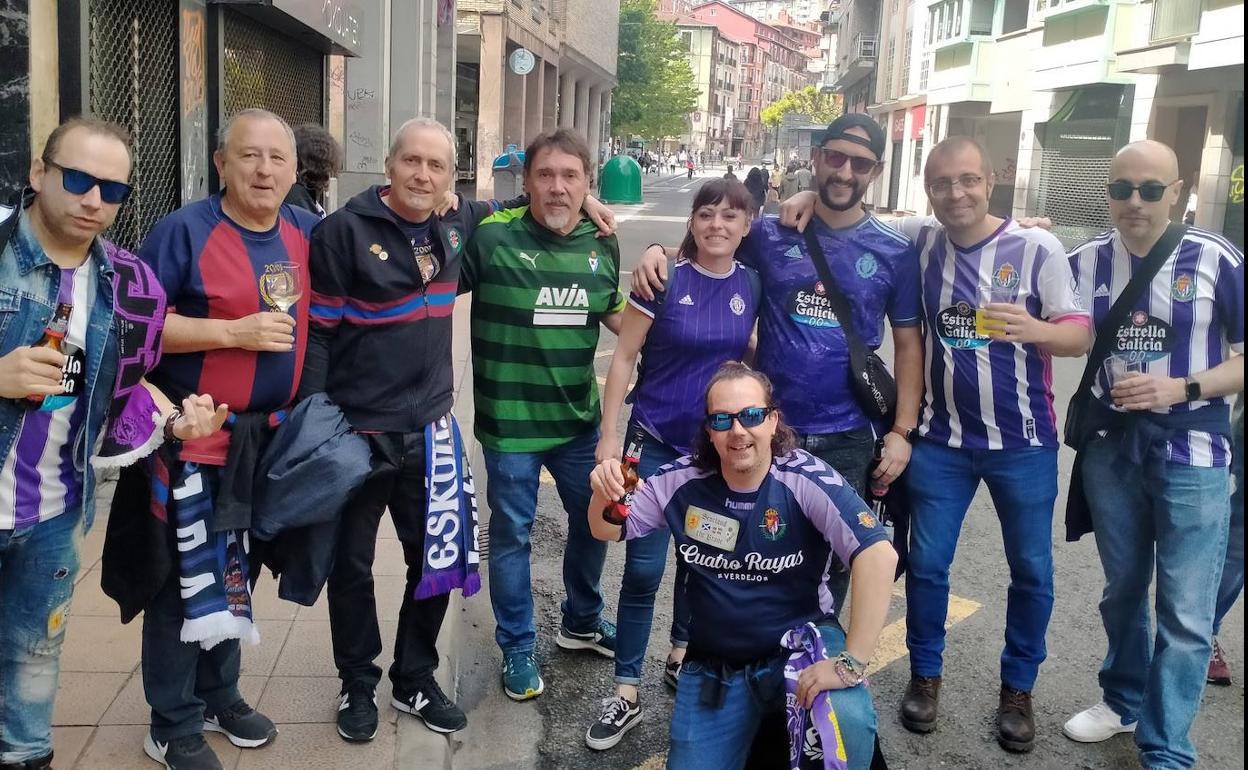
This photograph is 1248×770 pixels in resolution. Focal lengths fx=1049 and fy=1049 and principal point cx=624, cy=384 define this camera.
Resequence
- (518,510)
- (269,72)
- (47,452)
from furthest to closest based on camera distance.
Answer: (269,72) < (518,510) < (47,452)

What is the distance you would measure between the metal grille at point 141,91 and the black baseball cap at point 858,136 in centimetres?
399

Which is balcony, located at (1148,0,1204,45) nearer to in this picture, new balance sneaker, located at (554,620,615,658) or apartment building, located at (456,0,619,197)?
apartment building, located at (456,0,619,197)

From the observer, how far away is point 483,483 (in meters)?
6.76

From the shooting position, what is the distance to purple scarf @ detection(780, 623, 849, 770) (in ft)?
8.70

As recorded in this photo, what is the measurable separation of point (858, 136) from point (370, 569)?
2204 mm

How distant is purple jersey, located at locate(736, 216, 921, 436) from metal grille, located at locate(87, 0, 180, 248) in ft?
13.0

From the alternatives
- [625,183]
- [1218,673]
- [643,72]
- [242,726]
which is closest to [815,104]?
[643,72]

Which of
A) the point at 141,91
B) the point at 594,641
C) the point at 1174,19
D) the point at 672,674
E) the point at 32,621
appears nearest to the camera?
the point at 32,621

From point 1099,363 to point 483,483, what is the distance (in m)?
4.14

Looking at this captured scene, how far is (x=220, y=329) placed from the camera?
9.35ft

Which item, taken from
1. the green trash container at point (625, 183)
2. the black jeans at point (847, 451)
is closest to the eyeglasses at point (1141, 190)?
the black jeans at point (847, 451)

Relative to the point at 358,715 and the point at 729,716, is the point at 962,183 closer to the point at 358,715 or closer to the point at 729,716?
the point at 729,716

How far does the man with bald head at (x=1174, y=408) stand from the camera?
3.32 m

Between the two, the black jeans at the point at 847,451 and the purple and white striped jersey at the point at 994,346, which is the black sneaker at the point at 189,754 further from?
the purple and white striped jersey at the point at 994,346
